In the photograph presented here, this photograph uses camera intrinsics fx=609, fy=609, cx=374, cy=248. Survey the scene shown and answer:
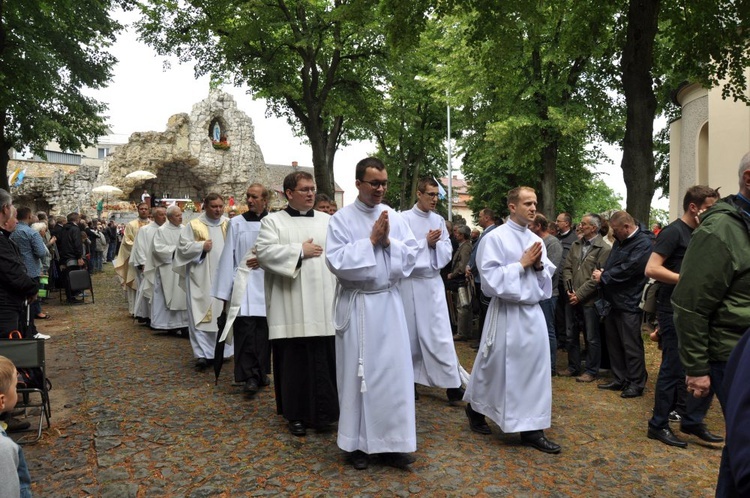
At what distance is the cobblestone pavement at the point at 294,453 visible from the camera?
13.7ft

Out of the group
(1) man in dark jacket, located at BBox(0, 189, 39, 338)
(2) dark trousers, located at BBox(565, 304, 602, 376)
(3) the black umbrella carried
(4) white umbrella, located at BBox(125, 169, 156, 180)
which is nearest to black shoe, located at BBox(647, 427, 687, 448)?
(2) dark trousers, located at BBox(565, 304, 602, 376)

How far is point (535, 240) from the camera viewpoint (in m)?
5.25

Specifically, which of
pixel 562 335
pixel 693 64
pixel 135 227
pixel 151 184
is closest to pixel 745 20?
pixel 693 64

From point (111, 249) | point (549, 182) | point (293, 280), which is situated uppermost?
point (549, 182)

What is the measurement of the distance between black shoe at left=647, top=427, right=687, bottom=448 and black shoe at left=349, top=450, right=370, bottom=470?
250 cm

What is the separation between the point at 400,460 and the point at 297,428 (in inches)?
45.7

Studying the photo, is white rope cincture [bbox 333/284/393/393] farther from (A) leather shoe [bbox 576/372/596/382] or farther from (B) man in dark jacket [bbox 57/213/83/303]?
(B) man in dark jacket [bbox 57/213/83/303]

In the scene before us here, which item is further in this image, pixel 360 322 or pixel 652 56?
pixel 652 56

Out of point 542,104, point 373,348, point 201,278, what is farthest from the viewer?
point 542,104

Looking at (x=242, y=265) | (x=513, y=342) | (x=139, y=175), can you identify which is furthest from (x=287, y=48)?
(x=139, y=175)

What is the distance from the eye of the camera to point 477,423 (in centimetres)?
534

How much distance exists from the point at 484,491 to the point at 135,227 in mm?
10726

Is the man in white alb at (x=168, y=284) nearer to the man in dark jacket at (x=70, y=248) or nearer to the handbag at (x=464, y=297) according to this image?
the handbag at (x=464, y=297)

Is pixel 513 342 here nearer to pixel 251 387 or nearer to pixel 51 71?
pixel 251 387
